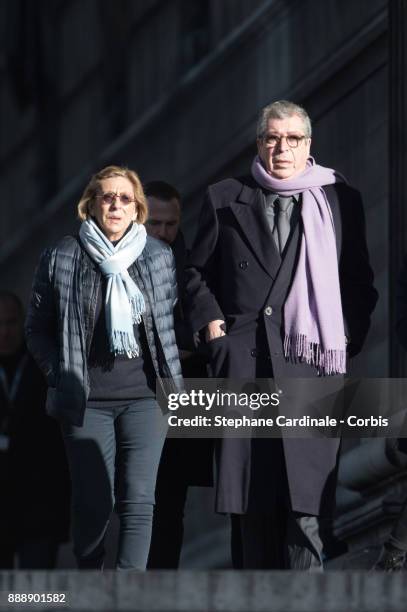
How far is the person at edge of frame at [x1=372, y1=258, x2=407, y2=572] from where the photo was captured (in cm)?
1227

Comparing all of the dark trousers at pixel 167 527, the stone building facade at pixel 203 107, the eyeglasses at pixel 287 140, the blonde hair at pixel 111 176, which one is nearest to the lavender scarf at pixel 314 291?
the eyeglasses at pixel 287 140

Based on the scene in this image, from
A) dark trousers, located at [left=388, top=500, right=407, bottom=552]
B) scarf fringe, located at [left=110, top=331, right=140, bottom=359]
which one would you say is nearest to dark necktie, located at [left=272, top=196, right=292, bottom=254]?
scarf fringe, located at [left=110, top=331, right=140, bottom=359]

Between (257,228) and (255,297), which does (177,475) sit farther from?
(257,228)

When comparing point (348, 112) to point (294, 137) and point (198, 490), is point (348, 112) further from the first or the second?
point (294, 137)

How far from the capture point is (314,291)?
39.0ft

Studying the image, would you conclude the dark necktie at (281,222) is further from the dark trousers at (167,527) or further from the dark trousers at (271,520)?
the dark trousers at (167,527)

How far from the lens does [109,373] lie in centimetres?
1175

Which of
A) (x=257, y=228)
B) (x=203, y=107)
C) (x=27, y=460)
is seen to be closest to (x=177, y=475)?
(x=257, y=228)

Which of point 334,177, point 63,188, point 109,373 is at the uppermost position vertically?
point 63,188

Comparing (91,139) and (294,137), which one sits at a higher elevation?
(91,139)

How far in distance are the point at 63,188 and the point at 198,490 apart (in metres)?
9.01

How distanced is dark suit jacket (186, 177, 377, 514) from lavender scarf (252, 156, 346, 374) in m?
0.06

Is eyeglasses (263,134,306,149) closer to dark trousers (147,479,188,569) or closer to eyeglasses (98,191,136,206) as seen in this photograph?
eyeglasses (98,191,136,206)

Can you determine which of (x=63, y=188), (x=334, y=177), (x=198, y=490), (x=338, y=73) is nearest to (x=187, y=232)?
(x=198, y=490)
